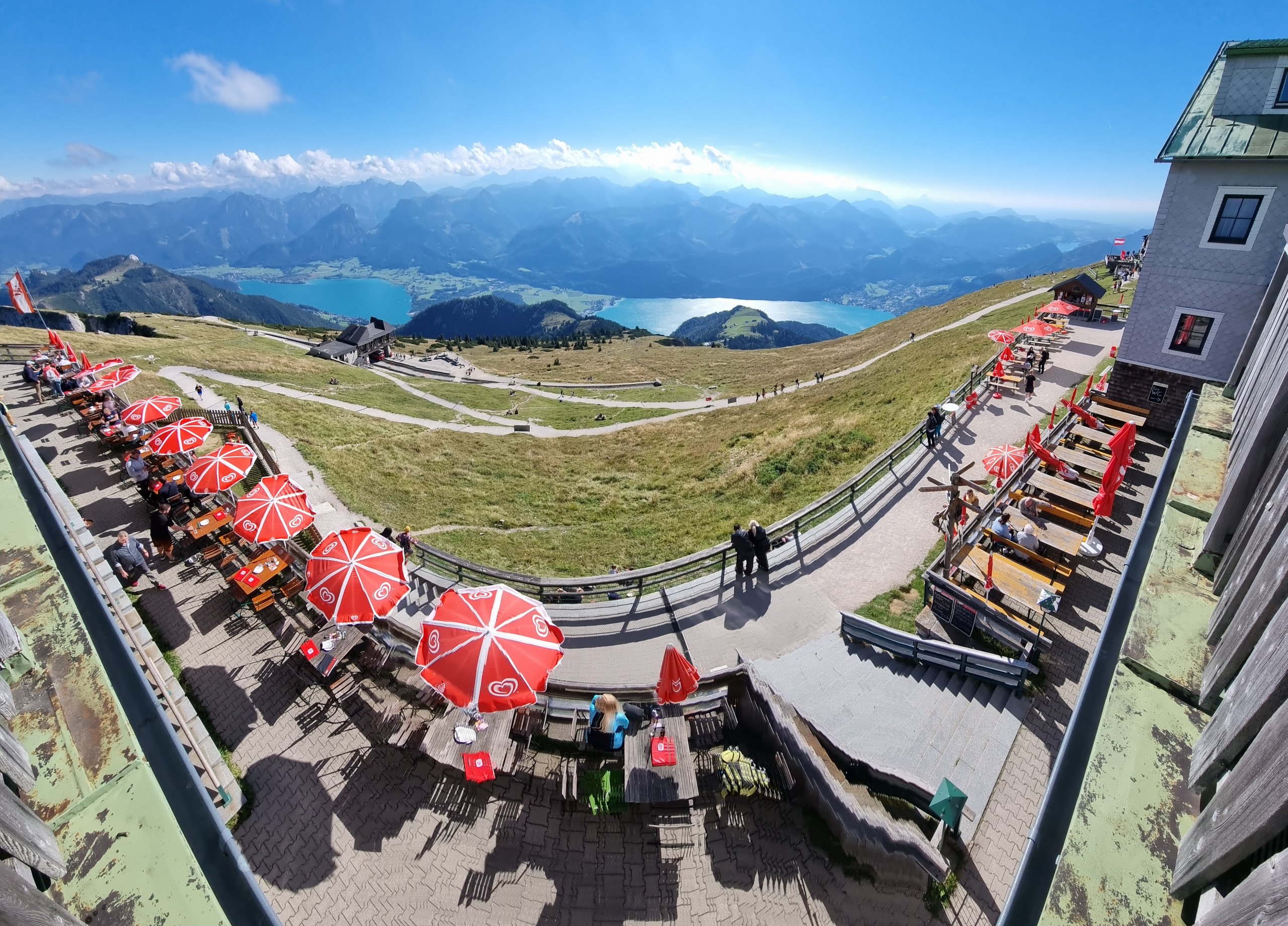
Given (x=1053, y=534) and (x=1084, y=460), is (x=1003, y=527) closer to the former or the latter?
(x=1053, y=534)

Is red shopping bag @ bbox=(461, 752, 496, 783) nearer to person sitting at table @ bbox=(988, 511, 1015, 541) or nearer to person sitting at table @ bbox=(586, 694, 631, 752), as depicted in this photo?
person sitting at table @ bbox=(586, 694, 631, 752)

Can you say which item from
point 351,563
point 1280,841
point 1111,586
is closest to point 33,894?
point 1280,841

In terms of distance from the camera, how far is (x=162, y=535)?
15852mm

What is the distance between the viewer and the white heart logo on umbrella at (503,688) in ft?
30.7

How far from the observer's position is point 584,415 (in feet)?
187

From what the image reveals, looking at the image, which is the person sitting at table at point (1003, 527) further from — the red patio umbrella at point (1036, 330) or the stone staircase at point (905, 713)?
the red patio umbrella at point (1036, 330)

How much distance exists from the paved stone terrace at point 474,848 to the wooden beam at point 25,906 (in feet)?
28.1

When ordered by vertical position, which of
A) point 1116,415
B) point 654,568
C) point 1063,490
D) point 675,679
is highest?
point 1116,415

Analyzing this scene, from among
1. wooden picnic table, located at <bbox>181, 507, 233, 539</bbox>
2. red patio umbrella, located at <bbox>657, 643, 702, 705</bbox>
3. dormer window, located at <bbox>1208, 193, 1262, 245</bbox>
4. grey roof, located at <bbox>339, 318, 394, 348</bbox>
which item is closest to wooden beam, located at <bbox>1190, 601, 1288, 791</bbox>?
red patio umbrella, located at <bbox>657, 643, 702, 705</bbox>

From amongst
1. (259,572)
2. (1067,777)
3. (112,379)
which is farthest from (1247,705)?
(112,379)

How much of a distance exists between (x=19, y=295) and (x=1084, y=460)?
55.4 meters

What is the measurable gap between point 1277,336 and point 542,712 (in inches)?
485

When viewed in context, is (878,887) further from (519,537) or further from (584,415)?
(584,415)

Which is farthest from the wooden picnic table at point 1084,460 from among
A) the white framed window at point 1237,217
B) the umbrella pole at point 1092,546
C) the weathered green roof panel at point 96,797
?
the weathered green roof panel at point 96,797
